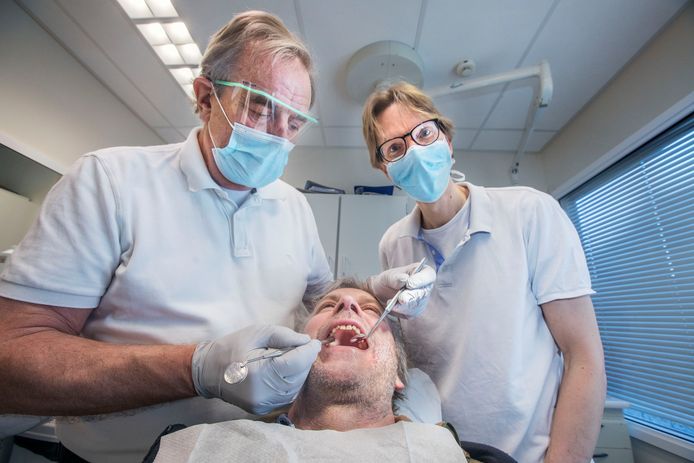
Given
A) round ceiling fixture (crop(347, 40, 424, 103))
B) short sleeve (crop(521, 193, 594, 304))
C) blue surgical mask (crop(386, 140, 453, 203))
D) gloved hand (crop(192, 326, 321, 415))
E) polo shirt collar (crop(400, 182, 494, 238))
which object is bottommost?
gloved hand (crop(192, 326, 321, 415))

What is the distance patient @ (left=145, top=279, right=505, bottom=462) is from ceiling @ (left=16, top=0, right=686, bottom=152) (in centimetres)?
163

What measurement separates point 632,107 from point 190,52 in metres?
3.21

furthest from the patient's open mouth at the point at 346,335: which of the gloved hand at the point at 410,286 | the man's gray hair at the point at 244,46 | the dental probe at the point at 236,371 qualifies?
the man's gray hair at the point at 244,46

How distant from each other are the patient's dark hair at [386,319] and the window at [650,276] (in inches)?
74.2

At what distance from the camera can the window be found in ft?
6.26

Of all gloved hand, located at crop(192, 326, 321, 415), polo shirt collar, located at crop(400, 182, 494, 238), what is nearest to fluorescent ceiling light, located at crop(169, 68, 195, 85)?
polo shirt collar, located at crop(400, 182, 494, 238)

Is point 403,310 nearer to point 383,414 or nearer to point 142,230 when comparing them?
point 383,414

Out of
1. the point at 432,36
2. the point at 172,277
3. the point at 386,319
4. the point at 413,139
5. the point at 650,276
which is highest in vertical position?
the point at 432,36

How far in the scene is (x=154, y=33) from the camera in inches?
84.1

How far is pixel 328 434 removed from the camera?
2.72ft

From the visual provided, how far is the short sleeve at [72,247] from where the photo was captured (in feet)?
2.48

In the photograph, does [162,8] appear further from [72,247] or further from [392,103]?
[72,247]

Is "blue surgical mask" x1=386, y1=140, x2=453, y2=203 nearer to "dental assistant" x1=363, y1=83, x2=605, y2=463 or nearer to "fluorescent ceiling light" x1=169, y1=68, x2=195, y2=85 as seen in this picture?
"dental assistant" x1=363, y1=83, x2=605, y2=463

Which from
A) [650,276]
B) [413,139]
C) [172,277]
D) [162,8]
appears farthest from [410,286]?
[162,8]
